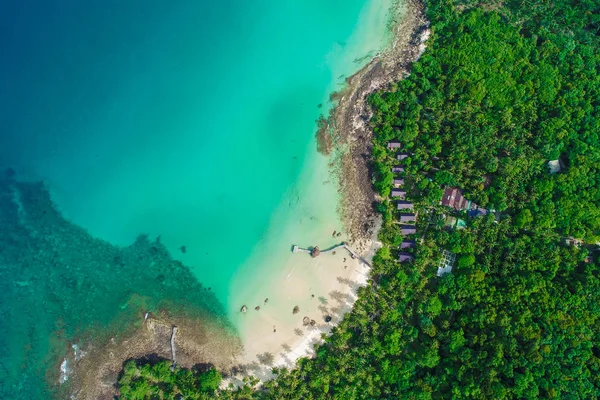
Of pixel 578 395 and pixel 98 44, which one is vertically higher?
pixel 98 44

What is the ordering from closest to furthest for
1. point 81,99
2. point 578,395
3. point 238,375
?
point 578,395, point 238,375, point 81,99

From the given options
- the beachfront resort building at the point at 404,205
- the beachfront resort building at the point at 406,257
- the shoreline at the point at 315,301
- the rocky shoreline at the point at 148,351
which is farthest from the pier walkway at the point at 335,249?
the rocky shoreline at the point at 148,351

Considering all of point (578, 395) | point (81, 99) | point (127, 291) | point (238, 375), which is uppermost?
point (81, 99)

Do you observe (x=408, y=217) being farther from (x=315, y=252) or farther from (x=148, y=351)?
(x=148, y=351)

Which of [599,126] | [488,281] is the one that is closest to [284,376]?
[488,281]

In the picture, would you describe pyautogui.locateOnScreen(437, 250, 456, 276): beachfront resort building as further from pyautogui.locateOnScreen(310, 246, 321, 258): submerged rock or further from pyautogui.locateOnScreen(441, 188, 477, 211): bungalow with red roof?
pyautogui.locateOnScreen(310, 246, 321, 258): submerged rock

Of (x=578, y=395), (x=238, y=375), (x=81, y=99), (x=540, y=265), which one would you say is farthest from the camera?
(x=81, y=99)

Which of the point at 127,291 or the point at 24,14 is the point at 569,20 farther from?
the point at 24,14

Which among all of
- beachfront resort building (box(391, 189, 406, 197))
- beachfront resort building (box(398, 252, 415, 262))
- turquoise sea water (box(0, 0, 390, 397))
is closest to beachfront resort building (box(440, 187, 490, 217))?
beachfront resort building (box(391, 189, 406, 197))
